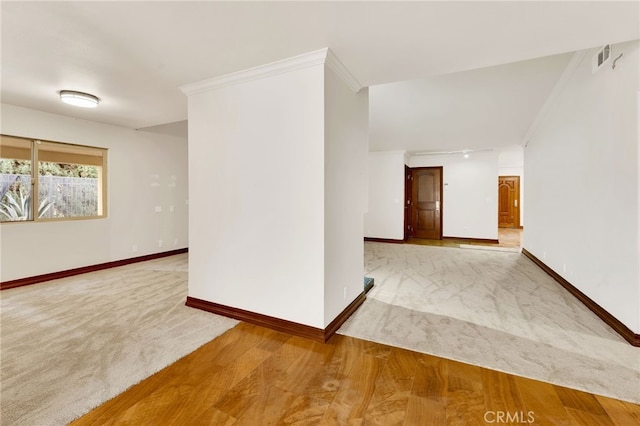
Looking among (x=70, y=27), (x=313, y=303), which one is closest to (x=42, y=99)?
(x=70, y=27)

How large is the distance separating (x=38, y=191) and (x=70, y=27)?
3.28 meters

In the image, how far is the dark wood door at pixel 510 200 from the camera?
1125 cm

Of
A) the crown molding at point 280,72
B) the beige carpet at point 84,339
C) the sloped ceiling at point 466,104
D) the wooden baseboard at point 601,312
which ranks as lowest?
the beige carpet at point 84,339

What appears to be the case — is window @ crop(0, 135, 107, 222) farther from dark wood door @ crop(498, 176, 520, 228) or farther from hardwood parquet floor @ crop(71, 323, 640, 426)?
dark wood door @ crop(498, 176, 520, 228)

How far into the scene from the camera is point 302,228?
2512 mm

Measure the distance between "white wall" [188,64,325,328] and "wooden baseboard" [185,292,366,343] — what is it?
0.06 m

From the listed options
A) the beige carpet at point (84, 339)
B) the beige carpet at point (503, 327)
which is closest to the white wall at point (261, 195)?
the beige carpet at point (84, 339)

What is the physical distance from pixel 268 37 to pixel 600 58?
10.8 ft

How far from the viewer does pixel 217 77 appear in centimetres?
286

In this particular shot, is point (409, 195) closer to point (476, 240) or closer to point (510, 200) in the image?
point (476, 240)

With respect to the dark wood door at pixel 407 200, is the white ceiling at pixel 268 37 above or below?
above

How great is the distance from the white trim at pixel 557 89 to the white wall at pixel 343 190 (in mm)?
2417

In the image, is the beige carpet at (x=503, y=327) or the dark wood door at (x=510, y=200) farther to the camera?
the dark wood door at (x=510, y=200)

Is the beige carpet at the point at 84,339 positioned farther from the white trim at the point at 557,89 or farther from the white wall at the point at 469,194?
the white wall at the point at 469,194
